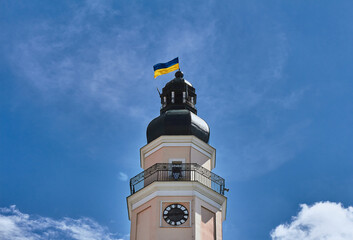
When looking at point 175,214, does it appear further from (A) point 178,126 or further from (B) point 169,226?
(A) point 178,126

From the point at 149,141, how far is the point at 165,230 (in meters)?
6.07

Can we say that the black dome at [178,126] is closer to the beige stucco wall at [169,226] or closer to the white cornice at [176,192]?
the white cornice at [176,192]

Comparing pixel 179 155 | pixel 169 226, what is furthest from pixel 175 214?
pixel 179 155

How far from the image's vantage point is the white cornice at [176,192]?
31219 millimetres

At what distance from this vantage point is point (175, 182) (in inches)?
1232

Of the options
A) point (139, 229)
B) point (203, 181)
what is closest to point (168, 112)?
point (203, 181)

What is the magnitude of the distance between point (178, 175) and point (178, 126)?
3114 mm

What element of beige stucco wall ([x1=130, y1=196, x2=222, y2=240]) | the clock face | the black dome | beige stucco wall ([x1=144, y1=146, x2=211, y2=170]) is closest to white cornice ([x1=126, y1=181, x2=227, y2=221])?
beige stucco wall ([x1=130, y1=196, x2=222, y2=240])

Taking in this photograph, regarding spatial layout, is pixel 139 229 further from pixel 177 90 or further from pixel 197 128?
pixel 177 90

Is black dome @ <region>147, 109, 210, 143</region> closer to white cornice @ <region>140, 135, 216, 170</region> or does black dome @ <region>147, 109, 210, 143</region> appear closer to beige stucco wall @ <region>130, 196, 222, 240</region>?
white cornice @ <region>140, 135, 216, 170</region>

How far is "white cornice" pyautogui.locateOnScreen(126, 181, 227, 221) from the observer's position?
102 feet

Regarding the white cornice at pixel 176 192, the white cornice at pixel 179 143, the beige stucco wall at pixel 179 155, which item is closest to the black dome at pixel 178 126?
the white cornice at pixel 179 143

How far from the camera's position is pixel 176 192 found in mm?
31234

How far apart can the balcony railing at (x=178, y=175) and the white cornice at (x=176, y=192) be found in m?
0.42
